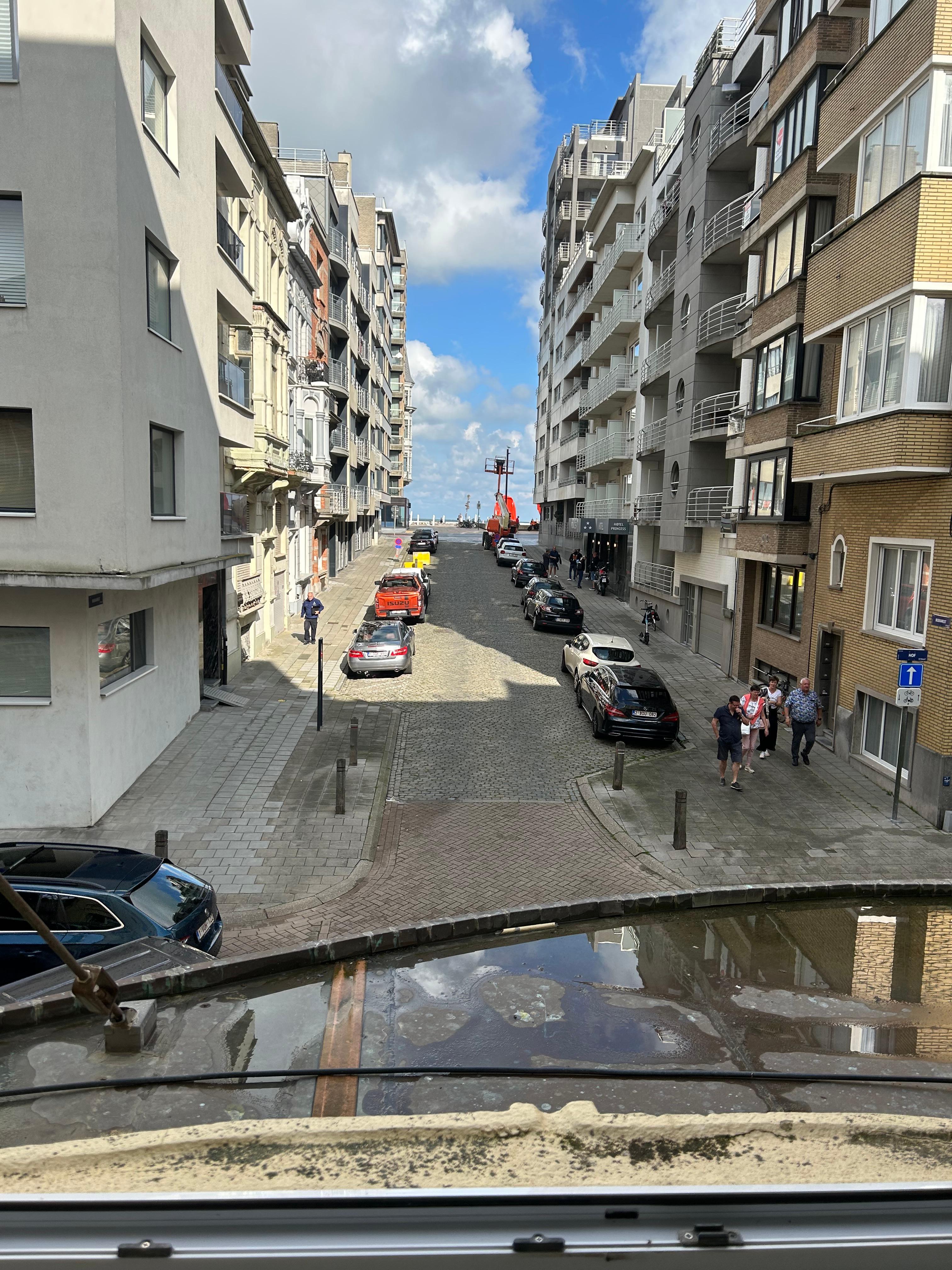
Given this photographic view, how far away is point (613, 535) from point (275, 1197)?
45094 millimetres

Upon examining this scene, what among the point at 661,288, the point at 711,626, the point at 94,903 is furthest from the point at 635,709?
the point at 661,288

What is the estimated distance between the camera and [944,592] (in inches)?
538

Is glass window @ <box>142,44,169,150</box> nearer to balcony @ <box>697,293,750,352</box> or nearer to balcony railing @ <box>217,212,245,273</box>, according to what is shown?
balcony railing @ <box>217,212,245,273</box>

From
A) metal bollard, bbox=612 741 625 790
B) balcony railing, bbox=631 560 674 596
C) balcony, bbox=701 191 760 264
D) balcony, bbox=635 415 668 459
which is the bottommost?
metal bollard, bbox=612 741 625 790

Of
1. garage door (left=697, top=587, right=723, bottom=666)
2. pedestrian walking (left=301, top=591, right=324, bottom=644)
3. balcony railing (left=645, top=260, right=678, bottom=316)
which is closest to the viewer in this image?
garage door (left=697, top=587, right=723, bottom=666)

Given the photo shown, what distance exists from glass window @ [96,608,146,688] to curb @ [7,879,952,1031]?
8481mm

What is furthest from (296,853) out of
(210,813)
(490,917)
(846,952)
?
(846,952)

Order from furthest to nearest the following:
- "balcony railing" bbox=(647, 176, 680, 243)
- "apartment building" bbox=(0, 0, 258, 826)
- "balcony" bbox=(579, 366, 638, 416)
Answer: "balcony" bbox=(579, 366, 638, 416)
"balcony railing" bbox=(647, 176, 680, 243)
"apartment building" bbox=(0, 0, 258, 826)

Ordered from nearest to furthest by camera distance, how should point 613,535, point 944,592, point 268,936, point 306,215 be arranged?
point 268,936 < point 944,592 < point 306,215 < point 613,535

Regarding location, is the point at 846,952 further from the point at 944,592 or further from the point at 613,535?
the point at 613,535

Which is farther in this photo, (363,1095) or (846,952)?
(846,952)

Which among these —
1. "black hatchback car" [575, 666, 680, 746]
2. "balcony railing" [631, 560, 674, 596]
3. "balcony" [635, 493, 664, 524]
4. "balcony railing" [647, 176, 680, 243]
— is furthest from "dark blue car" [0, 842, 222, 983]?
"balcony railing" [647, 176, 680, 243]

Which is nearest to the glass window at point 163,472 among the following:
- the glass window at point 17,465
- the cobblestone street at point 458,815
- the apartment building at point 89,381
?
the apartment building at point 89,381

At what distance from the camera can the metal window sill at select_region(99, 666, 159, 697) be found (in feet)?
45.0
